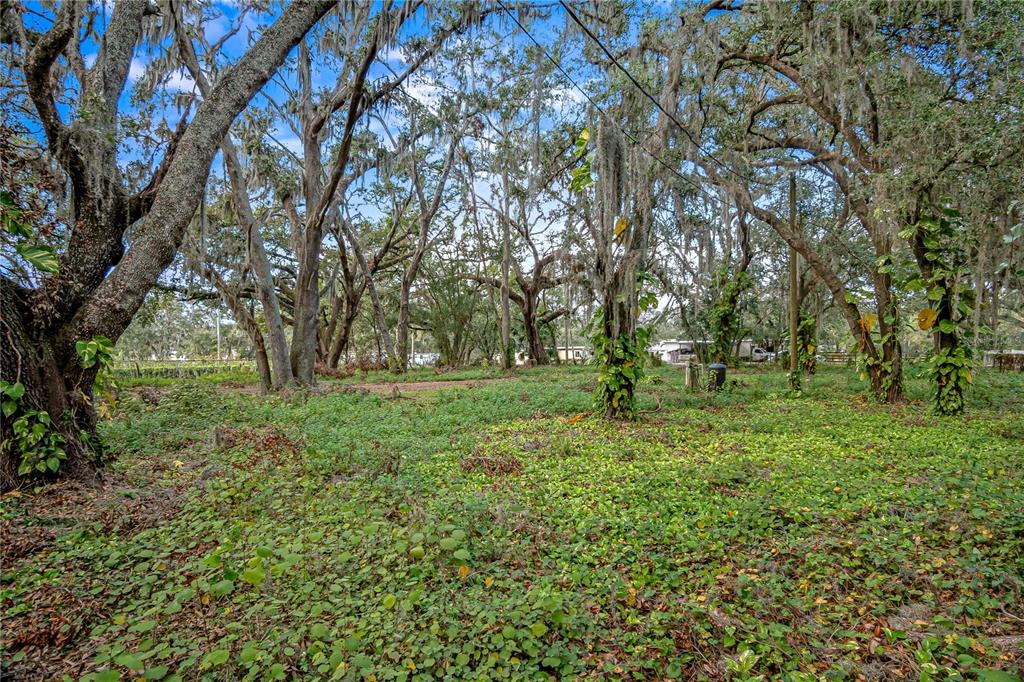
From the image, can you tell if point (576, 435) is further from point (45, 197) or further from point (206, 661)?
point (45, 197)

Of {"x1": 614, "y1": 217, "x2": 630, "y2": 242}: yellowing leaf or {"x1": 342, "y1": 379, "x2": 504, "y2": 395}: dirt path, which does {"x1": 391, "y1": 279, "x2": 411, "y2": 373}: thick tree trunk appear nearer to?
{"x1": 342, "y1": 379, "x2": 504, "y2": 395}: dirt path

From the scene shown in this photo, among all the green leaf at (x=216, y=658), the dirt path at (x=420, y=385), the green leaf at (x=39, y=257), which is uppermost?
the green leaf at (x=39, y=257)

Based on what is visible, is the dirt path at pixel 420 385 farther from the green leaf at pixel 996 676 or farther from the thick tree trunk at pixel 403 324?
the green leaf at pixel 996 676

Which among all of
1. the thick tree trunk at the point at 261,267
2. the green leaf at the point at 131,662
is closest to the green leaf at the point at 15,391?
the green leaf at the point at 131,662

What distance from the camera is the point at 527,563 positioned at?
3094mm

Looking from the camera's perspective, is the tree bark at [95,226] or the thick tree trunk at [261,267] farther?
the thick tree trunk at [261,267]

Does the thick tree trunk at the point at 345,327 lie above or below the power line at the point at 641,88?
below

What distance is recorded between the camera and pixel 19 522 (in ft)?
11.3

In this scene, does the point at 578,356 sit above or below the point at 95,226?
below

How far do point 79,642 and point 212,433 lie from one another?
13.1 feet

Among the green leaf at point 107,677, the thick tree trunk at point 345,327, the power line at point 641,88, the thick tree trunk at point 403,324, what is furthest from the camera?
the thick tree trunk at point 345,327

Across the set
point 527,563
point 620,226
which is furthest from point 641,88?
point 527,563

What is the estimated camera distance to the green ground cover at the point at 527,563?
220 cm

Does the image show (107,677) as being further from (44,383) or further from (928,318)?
(928,318)
